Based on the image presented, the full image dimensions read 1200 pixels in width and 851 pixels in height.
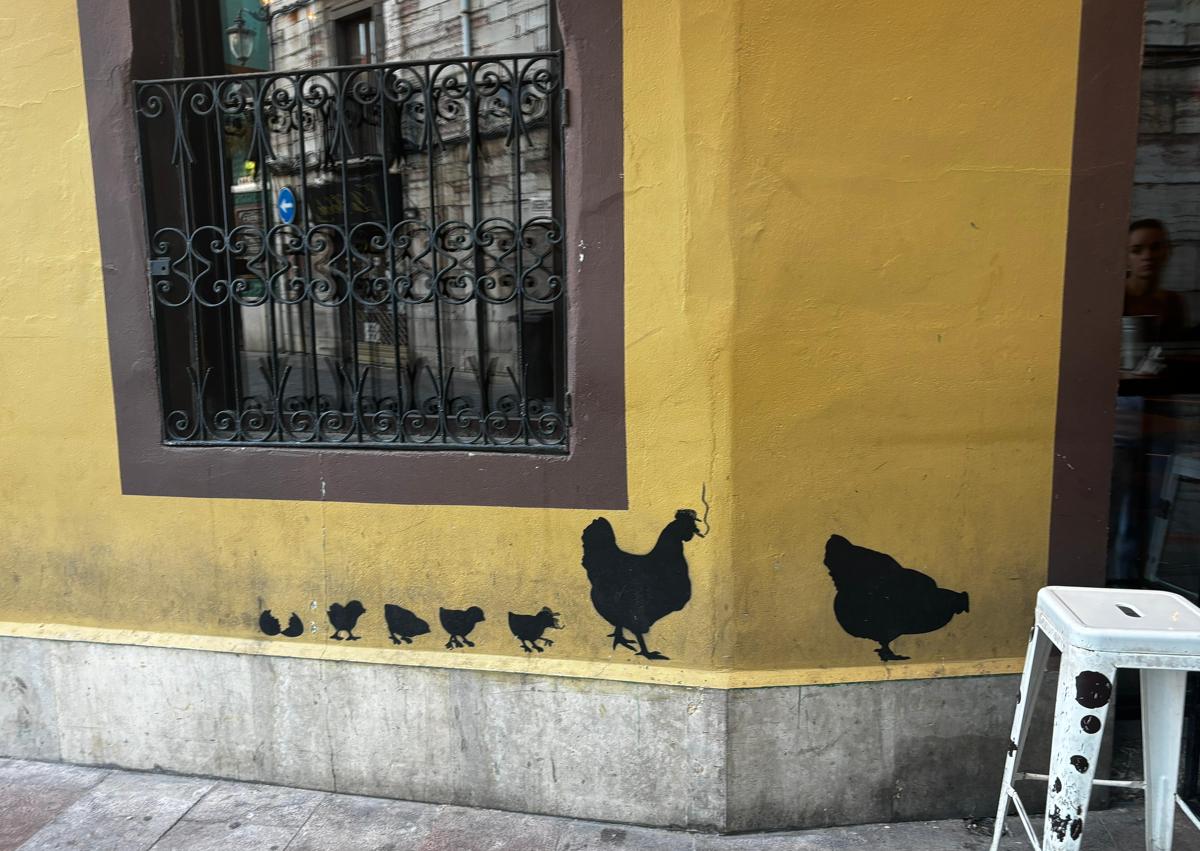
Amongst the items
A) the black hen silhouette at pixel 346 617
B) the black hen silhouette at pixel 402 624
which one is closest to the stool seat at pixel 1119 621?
the black hen silhouette at pixel 402 624

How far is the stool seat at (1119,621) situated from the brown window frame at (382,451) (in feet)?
4.95

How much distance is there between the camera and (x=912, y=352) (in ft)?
10.6

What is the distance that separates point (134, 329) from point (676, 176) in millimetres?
2367

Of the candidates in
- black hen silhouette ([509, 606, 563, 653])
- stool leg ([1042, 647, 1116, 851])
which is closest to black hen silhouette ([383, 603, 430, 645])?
black hen silhouette ([509, 606, 563, 653])

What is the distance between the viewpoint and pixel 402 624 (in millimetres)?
3617

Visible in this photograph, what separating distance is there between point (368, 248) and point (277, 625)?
5.40ft

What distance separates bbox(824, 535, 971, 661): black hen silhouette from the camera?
3.35 metres

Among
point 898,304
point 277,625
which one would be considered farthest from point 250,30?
point 898,304

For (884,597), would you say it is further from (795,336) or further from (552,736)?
(552,736)

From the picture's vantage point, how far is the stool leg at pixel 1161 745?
2.57 m

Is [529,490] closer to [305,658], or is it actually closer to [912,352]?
[305,658]

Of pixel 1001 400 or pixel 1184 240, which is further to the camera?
pixel 1184 240

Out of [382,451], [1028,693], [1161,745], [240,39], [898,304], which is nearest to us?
[1161,745]

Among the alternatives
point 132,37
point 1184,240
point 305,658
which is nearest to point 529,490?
point 305,658
